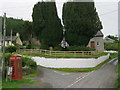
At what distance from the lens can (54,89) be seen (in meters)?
10.3

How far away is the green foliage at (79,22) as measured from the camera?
24.5m

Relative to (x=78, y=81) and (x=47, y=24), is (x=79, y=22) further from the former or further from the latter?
(x=78, y=81)

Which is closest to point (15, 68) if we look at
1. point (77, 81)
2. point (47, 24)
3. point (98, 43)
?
point (77, 81)

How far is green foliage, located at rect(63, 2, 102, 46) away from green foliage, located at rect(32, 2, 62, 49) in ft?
7.23

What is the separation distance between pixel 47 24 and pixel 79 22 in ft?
21.5

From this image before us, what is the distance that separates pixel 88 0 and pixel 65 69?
48.9 ft

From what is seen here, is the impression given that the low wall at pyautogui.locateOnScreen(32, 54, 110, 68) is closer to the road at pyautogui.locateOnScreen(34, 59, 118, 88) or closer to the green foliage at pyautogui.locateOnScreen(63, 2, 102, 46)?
the road at pyautogui.locateOnScreen(34, 59, 118, 88)

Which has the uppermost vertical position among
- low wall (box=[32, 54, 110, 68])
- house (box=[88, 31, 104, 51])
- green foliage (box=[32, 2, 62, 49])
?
green foliage (box=[32, 2, 62, 49])

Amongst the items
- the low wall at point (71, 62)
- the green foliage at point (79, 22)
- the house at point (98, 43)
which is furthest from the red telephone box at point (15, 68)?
the house at point (98, 43)

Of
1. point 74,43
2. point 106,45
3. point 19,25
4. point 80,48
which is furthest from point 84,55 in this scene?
point 19,25

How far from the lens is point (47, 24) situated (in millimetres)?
27156

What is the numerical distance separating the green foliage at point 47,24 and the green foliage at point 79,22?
2.20m

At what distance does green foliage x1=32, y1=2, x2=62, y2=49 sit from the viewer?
1062 inches

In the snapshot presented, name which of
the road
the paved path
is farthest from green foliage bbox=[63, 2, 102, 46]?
the paved path
